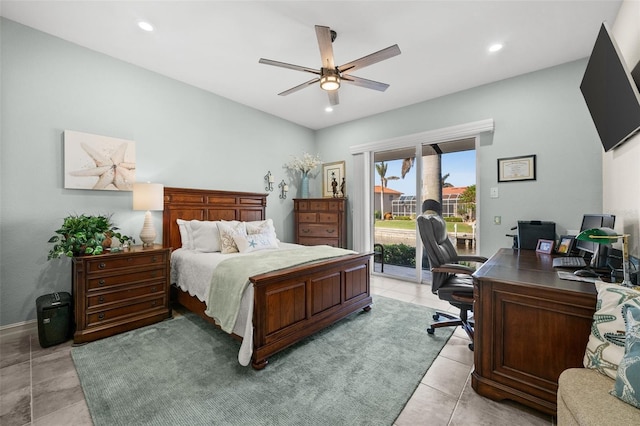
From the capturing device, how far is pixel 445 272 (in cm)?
225

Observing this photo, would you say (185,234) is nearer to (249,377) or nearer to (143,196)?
(143,196)

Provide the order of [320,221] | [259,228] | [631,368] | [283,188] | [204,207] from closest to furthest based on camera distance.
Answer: [631,368] → [259,228] → [204,207] → [320,221] → [283,188]

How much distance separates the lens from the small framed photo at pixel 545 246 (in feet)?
8.64

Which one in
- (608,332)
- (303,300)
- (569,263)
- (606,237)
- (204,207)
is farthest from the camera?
(204,207)

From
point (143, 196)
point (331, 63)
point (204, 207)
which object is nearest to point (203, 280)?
point (143, 196)

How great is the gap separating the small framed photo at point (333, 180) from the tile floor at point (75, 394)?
10.9ft

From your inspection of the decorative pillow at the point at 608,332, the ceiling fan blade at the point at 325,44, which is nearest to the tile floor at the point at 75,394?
the decorative pillow at the point at 608,332

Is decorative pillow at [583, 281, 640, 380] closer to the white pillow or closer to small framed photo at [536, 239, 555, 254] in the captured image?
small framed photo at [536, 239, 555, 254]

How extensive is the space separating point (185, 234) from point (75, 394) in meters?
1.90

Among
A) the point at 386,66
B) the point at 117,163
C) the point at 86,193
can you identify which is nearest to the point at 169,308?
the point at 86,193

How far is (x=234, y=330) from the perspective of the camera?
2.19 metres

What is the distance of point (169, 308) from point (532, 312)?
10.7 feet

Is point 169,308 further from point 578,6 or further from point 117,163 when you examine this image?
point 578,6

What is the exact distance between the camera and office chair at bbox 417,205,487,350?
220 centimetres
